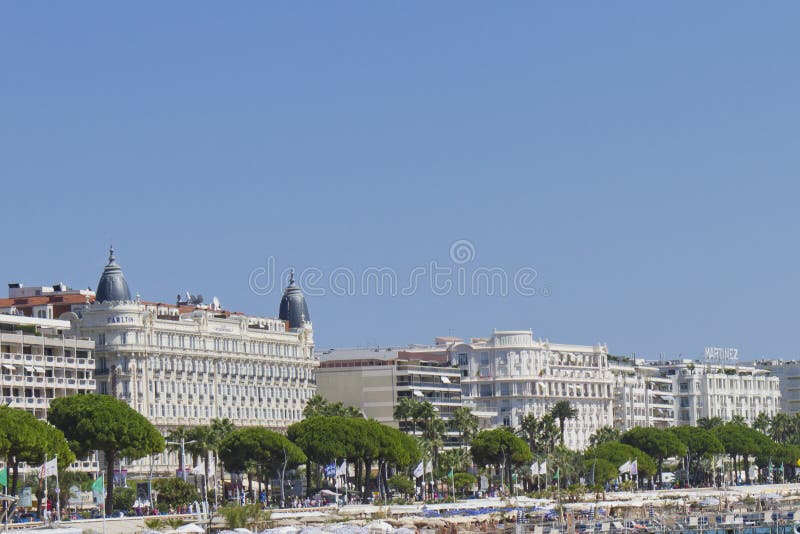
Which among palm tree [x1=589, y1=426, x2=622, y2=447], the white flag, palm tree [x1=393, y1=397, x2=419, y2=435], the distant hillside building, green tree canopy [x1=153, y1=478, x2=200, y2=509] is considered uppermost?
the distant hillside building

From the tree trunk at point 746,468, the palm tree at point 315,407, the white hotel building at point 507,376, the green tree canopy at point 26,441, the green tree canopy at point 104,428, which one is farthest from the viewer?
the white hotel building at point 507,376

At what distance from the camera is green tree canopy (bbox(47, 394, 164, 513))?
4284 inches

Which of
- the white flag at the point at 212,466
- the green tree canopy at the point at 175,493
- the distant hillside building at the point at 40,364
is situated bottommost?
the green tree canopy at the point at 175,493

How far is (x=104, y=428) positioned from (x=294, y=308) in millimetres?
70970

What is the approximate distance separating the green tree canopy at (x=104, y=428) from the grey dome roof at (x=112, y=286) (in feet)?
121

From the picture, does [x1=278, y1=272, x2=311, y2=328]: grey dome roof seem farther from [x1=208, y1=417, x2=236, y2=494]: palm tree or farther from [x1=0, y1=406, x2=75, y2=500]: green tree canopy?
[x1=0, y1=406, x2=75, y2=500]: green tree canopy

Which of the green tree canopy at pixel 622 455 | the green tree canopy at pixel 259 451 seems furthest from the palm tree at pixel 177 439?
the green tree canopy at pixel 622 455

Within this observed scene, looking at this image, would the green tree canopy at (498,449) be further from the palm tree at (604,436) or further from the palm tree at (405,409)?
the palm tree at (604,436)

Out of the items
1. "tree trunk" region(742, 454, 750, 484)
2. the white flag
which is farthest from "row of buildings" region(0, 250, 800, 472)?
"tree trunk" region(742, 454, 750, 484)

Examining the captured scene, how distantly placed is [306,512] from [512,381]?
285 feet

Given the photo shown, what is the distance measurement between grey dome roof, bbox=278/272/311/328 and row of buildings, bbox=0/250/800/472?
0.15m

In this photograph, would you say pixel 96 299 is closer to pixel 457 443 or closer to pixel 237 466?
pixel 237 466

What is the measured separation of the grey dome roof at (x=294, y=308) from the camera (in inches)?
7003

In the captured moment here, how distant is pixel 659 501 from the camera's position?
13912cm
